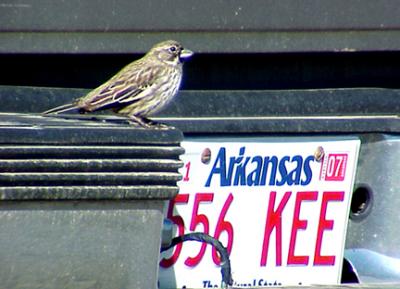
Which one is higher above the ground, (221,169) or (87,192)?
(221,169)

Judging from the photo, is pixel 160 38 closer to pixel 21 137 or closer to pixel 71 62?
pixel 71 62

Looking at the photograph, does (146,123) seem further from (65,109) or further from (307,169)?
(307,169)

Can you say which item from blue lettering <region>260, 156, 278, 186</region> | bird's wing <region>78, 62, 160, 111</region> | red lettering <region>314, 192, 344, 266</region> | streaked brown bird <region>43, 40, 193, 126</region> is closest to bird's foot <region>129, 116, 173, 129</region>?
streaked brown bird <region>43, 40, 193, 126</region>

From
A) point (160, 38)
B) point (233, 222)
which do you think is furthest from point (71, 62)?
point (233, 222)

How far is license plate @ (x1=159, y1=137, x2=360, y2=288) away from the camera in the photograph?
17.5ft

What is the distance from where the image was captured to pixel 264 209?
5.40 m

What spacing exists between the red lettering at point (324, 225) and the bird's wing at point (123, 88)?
889mm

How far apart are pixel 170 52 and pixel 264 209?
2.79 ft

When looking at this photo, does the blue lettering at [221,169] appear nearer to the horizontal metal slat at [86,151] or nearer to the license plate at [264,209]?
the license plate at [264,209]

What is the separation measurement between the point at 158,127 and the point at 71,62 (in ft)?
2.15

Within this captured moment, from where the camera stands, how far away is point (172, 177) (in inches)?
192

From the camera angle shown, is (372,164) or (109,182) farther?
(372,164)

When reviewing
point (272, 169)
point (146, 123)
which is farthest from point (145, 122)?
point (272, 169)

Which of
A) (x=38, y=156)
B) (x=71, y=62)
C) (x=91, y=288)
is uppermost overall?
Result: (x=71, y=62)
